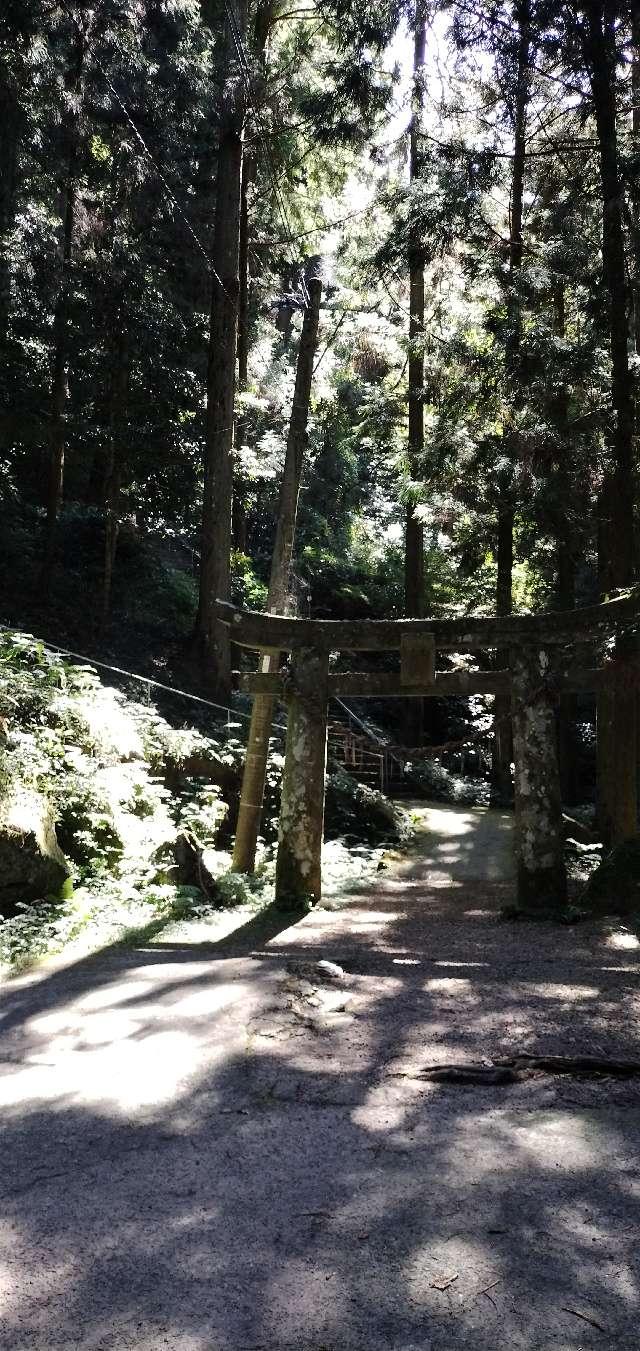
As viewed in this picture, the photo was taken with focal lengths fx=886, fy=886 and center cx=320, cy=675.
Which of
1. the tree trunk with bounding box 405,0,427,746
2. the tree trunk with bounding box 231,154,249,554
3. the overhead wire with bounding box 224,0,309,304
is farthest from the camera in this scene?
the tree trunk with bounding box 405,0,427,746

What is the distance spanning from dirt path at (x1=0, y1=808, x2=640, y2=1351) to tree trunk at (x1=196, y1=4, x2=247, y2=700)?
32.1 ft

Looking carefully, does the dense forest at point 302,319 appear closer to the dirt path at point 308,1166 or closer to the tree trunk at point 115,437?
the tree trunk at point 115,437

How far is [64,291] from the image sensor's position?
1324 centimetres

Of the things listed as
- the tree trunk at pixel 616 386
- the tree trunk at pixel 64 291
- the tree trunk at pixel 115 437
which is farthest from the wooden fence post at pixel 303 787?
the tree trunk at pixel 64 291

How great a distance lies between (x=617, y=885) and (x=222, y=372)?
10229 millimetres

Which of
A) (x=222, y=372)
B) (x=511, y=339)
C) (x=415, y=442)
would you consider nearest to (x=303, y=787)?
(x=511, y=339)

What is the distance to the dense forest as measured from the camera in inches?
381

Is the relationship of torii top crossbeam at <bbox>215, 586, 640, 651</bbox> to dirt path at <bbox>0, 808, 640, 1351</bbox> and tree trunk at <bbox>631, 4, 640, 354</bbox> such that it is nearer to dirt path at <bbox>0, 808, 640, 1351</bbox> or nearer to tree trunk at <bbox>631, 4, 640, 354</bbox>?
dirt path at <bbox>0, 808, 640, 1351</bbox>

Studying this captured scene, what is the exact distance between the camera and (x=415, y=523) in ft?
58.1

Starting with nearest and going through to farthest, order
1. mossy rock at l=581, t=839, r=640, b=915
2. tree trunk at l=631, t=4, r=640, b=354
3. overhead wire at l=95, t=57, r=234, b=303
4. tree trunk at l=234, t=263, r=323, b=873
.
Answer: mossy rock at l=581, t=839, r=640, b=915 → tree trunk at l=631, t=4, r=640, b=354 → tree trunk at l=234, t=263, r=323, b=873 → overhead wire at l=95, t=57, r=234, b=303

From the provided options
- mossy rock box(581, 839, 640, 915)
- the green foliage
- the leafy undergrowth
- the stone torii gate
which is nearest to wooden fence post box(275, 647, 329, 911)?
the stone torii gate

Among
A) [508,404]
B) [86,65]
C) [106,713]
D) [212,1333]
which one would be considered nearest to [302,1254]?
[212,1333]

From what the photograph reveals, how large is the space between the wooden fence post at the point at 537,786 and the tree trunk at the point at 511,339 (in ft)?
2.24

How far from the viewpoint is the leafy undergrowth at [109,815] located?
641 cm
